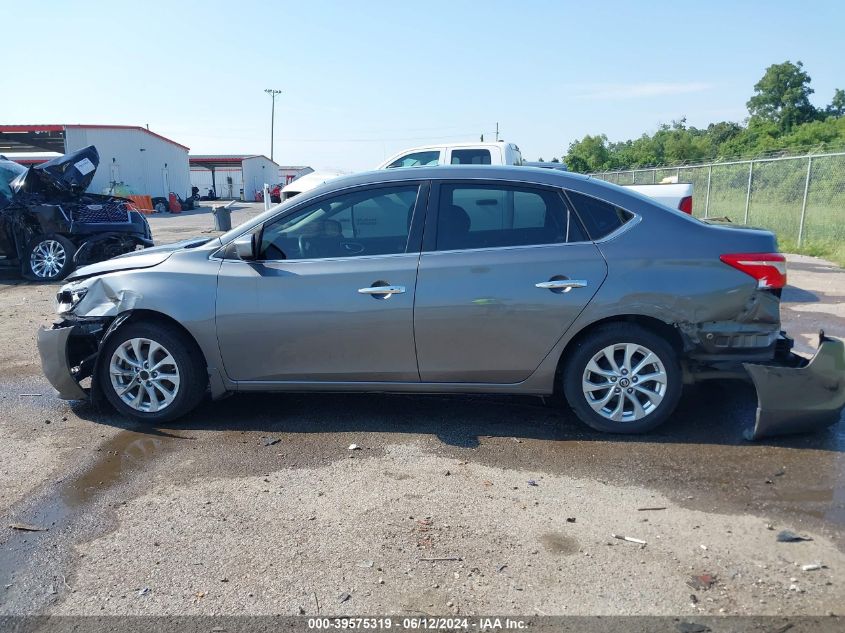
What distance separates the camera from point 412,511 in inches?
148

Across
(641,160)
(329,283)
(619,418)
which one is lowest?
(619,418)

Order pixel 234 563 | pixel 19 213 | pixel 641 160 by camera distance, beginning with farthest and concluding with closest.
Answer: pixel 641 160, pixel 19 213, pixel 234 563

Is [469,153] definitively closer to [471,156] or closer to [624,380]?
[471,156]

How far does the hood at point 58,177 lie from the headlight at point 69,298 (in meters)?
7.55

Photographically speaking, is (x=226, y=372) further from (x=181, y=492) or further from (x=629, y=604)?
(x=629, y=604)

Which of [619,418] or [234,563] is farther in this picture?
[619,418]

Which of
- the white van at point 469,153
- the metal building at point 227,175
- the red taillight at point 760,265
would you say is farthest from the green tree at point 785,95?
the red taillight at point 760,265

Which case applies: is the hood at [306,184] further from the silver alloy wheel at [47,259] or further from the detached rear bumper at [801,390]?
the detached rear bumper at [801,390]

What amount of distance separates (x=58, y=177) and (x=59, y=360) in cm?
832

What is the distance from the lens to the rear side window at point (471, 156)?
11.9 meters

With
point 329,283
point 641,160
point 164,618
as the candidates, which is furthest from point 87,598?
point 641,160

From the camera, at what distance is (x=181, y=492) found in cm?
406

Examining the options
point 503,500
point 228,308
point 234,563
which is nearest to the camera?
point 234,563

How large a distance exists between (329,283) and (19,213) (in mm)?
9564
